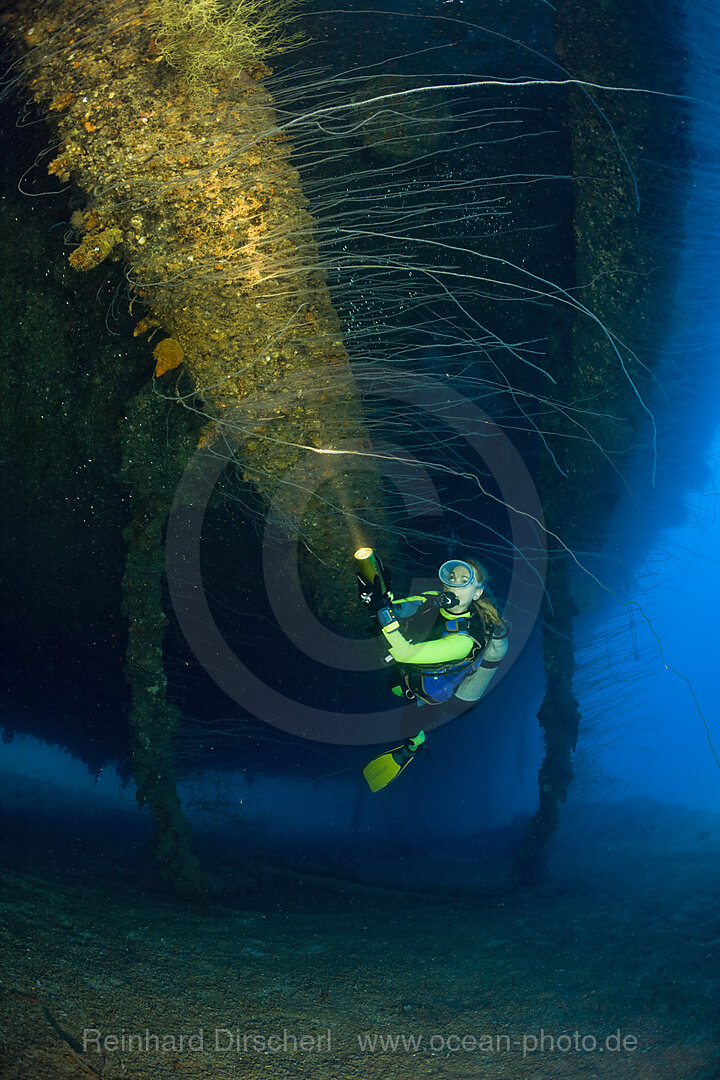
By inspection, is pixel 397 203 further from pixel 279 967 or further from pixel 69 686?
pixel 279 967

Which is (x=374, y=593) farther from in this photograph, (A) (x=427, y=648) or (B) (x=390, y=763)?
(B) (x=390, y=763)

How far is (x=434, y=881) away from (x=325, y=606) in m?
2.97

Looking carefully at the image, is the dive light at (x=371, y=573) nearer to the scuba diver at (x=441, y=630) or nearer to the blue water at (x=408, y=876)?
the scuba diver at (x=441, y=630)

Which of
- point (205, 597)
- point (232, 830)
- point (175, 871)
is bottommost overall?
point (232, 830)

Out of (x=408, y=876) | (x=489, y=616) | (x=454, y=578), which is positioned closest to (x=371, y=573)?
(x=454, y=578)

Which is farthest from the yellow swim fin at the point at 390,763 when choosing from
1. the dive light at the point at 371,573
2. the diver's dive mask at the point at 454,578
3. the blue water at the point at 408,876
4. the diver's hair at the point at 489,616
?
the dive light at the point at 371,573

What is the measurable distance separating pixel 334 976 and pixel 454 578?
7.53ft

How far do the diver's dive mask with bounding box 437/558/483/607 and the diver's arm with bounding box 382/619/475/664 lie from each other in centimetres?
25

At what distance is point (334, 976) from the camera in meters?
3.27

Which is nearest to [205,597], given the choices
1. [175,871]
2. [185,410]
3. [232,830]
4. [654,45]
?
[185,410]

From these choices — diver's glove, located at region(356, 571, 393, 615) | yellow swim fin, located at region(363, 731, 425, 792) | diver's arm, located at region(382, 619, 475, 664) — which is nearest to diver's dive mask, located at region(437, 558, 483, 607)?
diver's arm, located at region(382, 619, 475, 664)

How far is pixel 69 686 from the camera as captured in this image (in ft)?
13.5

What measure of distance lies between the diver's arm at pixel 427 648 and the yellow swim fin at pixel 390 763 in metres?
0.85

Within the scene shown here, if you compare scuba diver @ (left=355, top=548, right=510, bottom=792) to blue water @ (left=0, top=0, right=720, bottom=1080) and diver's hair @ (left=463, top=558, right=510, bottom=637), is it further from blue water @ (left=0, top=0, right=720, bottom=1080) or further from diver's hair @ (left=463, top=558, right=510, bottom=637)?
blue water @ (left=0, top=0, right=720, bottom=1080)
